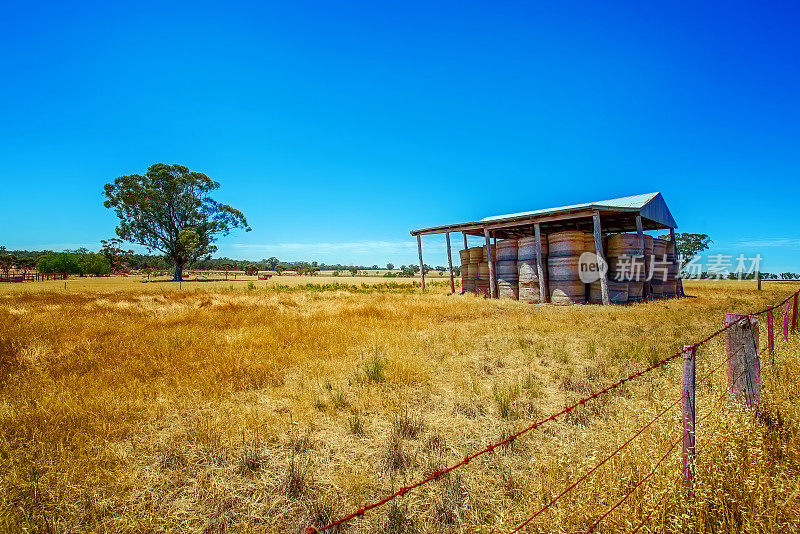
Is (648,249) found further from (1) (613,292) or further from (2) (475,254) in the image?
(2) (475,254)

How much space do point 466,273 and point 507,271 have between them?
3.28m

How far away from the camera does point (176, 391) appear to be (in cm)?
492

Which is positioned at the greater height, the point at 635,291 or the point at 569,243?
the point at 569,243

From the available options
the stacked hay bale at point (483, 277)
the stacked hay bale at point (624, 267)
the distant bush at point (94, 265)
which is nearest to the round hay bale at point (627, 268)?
the stacked hay bale at point (624, 267)

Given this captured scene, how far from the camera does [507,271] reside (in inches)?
659

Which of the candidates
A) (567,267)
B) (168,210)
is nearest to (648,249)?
(567,267)

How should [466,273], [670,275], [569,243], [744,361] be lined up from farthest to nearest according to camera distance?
[466,273], [670,275], [569,243], [744,361]

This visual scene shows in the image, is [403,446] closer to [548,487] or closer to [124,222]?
[548,487]

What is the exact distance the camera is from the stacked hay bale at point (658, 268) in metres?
16.1

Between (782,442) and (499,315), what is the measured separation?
8.82 metres

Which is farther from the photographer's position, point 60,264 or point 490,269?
point 60,264

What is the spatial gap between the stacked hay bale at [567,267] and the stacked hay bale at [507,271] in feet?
6.54

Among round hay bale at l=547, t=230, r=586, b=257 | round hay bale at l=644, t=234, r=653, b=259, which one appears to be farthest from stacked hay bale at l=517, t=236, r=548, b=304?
round hay bale at l=644, t=234, r=653, b=259

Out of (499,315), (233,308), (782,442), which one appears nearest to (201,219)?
(233,308)
